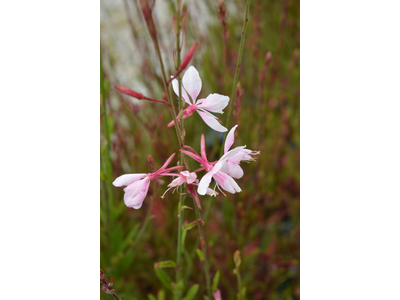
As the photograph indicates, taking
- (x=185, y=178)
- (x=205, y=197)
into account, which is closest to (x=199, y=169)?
(x=185, y=178)

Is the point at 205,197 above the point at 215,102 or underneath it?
underneath

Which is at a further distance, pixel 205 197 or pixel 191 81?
pixel 205 197

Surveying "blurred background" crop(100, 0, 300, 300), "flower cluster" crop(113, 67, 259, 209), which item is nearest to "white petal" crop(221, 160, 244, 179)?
"flower cluster" crop(113, 67, 259, 209)

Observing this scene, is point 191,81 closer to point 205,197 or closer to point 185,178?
point 185,178

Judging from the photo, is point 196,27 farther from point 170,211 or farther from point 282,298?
point 282,298

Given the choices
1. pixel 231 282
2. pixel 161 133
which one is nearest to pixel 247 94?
pixel 161 133

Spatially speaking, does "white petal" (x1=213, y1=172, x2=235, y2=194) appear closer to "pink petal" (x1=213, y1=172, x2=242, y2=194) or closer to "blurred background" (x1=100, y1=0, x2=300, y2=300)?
"pink petal" (x1=213, y1=172, x2=242, y2=194)
